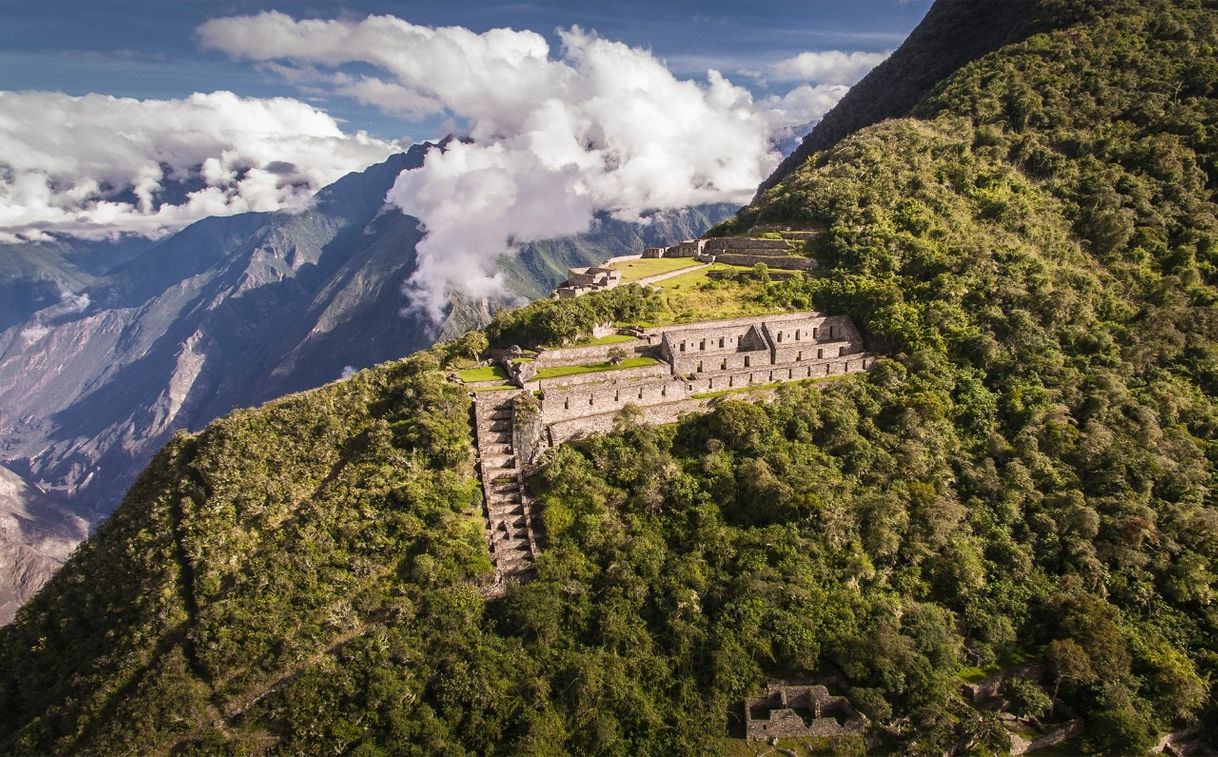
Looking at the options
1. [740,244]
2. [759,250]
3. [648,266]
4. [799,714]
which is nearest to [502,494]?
[799,714]

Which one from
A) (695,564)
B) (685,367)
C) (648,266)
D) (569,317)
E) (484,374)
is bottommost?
(695,564)

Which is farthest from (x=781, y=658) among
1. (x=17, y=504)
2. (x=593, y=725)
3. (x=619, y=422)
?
(x=17, y=504)

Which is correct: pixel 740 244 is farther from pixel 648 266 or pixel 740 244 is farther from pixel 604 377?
pixel 604 377

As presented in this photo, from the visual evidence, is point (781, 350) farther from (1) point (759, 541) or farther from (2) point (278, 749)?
(2) point (278, 749)

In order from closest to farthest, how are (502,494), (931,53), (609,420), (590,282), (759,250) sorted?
(502,494) < (609,420) < (590,282) < (759,250) < (931,53)

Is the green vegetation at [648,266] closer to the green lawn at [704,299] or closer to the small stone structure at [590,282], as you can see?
the small stone structure at [590,282]

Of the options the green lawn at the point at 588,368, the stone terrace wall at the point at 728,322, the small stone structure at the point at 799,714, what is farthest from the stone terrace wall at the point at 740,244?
the small stone structure at the point at 799,714
